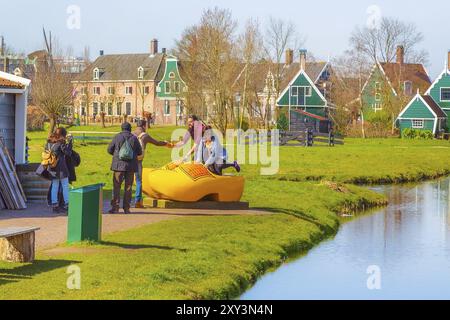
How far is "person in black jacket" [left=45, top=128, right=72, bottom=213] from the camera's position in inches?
904

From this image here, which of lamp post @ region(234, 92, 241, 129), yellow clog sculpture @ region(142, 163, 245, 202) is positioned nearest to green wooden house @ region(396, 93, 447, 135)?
lamp post @ region(234, 92, 241, 129)

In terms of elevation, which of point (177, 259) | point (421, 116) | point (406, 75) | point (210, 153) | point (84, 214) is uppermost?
point (406, 75)

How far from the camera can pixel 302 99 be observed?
101 m

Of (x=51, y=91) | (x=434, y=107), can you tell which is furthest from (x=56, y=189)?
(x=434, y=107)

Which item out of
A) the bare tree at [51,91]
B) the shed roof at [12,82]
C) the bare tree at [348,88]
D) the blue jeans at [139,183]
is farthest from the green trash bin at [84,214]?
the bare tree at [348,88]

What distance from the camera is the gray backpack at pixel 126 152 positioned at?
22.1 metres

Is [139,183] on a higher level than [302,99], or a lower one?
lower

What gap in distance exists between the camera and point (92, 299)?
13641mm

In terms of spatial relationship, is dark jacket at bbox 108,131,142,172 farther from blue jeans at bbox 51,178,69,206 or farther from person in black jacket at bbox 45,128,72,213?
blue jeans at bbox 51,178,69,206

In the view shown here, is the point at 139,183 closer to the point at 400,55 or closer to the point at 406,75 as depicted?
the point at 400,55

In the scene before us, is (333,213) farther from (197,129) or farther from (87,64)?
(87,64)

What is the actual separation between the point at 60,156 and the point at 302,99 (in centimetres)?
7915

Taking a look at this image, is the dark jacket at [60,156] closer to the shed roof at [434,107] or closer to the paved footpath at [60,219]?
the paved footpath at [60,219]

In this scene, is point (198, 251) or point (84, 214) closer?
point (84, 214)
